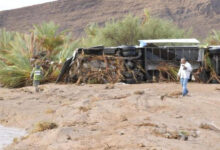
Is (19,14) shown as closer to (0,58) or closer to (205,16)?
(205,16)

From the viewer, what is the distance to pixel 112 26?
111 feet

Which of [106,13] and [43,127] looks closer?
[43,127]

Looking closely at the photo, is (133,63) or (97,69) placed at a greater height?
(133,63)

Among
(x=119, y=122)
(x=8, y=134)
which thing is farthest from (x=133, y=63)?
(x=8, y=134)

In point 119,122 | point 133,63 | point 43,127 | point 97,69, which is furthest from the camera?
point 133,63

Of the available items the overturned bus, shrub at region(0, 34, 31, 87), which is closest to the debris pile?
the overturned bus

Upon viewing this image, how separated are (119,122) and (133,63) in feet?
40.3

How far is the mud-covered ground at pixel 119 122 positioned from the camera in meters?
7.26

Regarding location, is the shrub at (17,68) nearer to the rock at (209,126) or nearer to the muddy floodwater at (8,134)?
the muddy floodwater at (8,134)

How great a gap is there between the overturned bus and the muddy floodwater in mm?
10680

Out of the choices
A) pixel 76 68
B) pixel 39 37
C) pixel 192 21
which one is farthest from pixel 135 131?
pixel 192 21

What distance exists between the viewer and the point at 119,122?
9398 mm

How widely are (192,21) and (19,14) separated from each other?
40809mm

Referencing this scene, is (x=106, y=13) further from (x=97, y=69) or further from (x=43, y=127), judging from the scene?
(x=43, y=127)
